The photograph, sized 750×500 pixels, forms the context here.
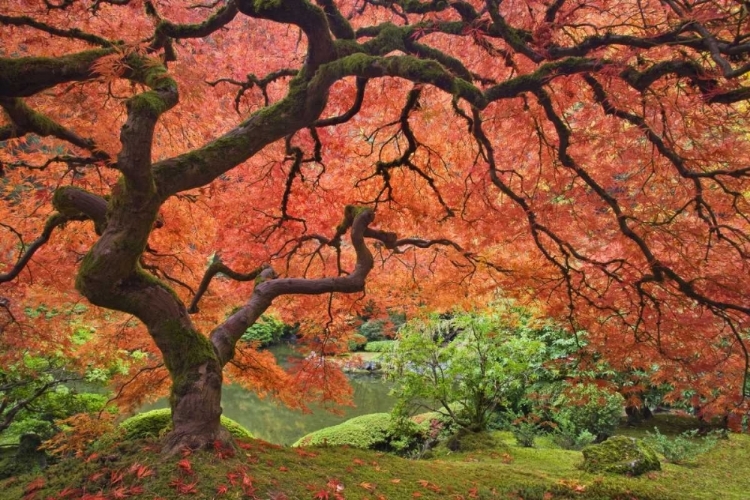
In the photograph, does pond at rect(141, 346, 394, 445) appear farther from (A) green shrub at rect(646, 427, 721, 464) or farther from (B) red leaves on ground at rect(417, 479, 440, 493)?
(B) red leaves on ground at rect(417, 479, 440, 493)

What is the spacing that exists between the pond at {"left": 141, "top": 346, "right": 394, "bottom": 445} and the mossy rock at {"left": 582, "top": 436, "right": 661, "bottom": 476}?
5.28 metres

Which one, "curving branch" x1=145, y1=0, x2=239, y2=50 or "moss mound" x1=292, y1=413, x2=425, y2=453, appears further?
"moss mound" x1=292, y1=413, x2=425, y2=453

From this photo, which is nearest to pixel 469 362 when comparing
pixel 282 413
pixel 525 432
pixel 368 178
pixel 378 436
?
pixel 525 432

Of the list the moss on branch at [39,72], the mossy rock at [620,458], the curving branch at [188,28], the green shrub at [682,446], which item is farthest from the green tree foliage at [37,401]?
the green shrub at [682,446]

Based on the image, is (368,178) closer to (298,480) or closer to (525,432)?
(298,480)

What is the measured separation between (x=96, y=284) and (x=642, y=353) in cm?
376

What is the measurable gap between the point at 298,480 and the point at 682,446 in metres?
6.18

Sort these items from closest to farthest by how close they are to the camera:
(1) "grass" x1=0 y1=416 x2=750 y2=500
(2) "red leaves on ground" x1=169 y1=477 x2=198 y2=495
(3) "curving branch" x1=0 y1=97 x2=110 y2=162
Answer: (2) "red leaves on ground" x1=169 y1=477 x2=198 y2=495 < (1) "grass" x1=0 y1=416 x2=750 y2=500 < (3) "curving branch" x1=0 y1=97 x2=110 y2=162

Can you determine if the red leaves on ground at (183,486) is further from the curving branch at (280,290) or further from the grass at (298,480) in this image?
the curving branch at (280,290)

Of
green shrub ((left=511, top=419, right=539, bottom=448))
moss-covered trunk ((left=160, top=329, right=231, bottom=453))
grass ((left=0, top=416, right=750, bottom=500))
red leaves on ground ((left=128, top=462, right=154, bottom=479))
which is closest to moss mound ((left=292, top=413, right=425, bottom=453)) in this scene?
green shrub ((left=511, top=419, right=539, bottom=448))

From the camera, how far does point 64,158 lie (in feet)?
11.0

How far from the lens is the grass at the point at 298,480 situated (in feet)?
8.07

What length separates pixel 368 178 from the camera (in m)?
4.65

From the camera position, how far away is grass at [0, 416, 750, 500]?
96.9 inches
